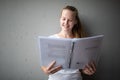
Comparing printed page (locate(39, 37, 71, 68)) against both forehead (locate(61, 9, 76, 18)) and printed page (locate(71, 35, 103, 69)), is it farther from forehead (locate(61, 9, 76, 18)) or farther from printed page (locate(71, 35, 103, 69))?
forehead (locate(61, 9, 76, 18))

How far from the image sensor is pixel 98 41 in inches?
48.1

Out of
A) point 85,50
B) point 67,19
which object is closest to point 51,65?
point 85,50

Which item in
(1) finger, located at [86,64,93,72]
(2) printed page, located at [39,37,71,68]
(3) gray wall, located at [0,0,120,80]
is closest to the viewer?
(2) printed page, located at [39,37,71,68]

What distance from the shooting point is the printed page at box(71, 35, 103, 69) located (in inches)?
44.9

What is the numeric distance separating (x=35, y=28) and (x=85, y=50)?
580mm

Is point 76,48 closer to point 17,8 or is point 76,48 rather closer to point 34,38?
point 34,38

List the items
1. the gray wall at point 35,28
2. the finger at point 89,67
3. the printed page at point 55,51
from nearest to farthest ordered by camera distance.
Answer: the printed page at point 55,51, the finger at point 89,67, the gray wall at point 35,28

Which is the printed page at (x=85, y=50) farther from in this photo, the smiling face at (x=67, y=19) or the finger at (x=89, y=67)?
the smiling face at (x=67, y=19)

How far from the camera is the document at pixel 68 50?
3.63ft

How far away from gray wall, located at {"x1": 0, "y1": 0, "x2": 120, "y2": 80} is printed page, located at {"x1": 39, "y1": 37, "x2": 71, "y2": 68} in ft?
1.51

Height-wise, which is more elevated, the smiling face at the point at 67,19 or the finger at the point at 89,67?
the smiling face at the point at 67,19

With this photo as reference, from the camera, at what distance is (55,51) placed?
1145 mm

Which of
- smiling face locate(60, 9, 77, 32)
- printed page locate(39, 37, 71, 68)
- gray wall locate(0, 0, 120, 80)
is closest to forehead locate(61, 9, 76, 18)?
smiling face locate(60, 9, 77, 32)

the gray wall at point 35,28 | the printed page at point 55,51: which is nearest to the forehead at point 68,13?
the gray wall at point 35,28
